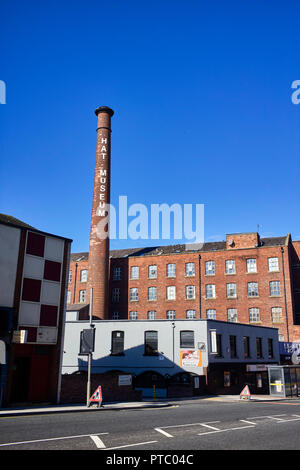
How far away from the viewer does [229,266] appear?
50969 millimetres

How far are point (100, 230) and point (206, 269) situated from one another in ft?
49.2

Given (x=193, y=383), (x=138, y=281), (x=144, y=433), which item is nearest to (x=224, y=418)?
(x=144, y=433)

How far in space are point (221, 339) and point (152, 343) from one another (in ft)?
20.3

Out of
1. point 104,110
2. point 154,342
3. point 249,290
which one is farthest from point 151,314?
point 104,110

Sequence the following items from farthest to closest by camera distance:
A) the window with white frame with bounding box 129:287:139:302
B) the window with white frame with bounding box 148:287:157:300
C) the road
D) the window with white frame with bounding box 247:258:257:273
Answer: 1. the window with white frame with bounding box 129:287:139:302
2. the window with white frame with bounding box 148:287:157:300
3. the window with white frame with bounding box 247:258:257:273
4. the road

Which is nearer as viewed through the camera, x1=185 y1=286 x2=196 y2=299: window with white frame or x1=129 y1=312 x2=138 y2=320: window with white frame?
x1=185 y1=286 x2=196 y2=299: window with white frame

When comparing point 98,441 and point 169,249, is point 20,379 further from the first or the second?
point 169,249

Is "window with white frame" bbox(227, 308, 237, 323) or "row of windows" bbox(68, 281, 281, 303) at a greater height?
"row of windows" bbox(68, 281, 281, 303)

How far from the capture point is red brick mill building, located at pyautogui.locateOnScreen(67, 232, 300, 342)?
47594 mm

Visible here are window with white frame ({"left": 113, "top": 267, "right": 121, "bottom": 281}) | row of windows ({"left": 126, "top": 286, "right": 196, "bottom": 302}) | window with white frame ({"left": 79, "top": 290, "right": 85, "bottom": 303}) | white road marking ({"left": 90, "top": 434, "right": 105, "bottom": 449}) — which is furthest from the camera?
window with white frame ({"left": 113, "top": 267, "right": 121, "bottom": 281})

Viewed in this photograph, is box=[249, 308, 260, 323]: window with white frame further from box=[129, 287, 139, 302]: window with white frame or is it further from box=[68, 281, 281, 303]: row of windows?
box=[129, 287, 139, 302]: window with white frame

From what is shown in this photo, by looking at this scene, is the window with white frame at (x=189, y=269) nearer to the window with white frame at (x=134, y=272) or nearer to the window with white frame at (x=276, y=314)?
the window with white frame at (x=134, y=272)

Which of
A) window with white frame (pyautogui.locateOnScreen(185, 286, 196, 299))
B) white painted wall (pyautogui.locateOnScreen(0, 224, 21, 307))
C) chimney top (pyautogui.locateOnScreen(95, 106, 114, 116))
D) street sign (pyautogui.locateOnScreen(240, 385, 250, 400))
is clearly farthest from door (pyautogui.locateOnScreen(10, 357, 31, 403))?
chimney top (pyautogui.locateOnScreen(95, 106, 114, 116))

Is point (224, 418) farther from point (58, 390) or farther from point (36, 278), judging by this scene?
point (36, 278)
